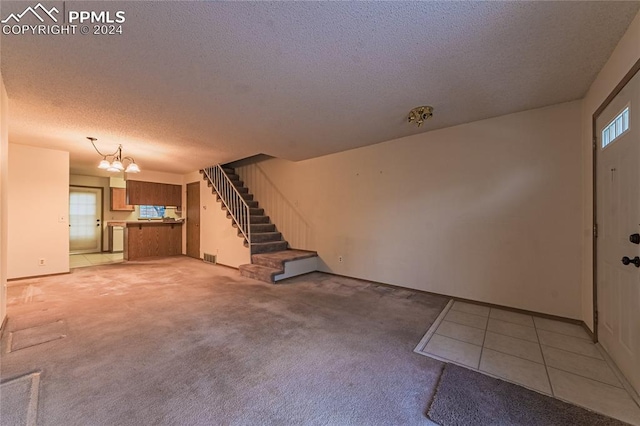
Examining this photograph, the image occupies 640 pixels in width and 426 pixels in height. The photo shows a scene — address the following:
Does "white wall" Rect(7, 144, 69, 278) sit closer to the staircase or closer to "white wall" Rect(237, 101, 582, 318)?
the staircase

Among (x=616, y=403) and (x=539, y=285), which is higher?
(x=539, y=285)

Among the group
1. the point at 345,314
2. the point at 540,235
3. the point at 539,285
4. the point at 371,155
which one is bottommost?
the point at 345,314

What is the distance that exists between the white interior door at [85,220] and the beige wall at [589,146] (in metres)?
11.7

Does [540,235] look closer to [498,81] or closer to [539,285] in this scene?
[539,285]

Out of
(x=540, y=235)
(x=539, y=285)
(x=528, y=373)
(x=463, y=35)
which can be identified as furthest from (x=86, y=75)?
(x=539, y=285)

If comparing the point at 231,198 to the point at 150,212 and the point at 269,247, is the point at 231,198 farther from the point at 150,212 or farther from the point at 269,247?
the point at 150,212

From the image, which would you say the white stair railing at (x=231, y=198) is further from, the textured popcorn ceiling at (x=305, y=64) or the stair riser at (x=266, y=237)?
the textured popcorn ceiling at (x=305, y=64)

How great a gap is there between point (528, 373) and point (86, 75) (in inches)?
177

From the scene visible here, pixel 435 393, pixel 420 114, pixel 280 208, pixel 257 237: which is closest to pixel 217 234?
pixel 257 237

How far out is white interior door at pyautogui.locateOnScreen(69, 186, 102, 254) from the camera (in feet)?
25.7

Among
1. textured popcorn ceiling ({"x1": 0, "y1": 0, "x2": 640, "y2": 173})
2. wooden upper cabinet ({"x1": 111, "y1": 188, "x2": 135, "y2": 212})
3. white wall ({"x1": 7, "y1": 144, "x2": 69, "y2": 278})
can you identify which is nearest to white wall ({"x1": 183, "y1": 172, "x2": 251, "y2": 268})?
white wall ({"x1": 7, "y1": 144, "x2": 69, "y2": 278})

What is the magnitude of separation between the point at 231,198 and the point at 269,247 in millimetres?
1705

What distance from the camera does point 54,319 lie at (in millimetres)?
2791

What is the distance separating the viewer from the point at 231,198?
6.14 meters
